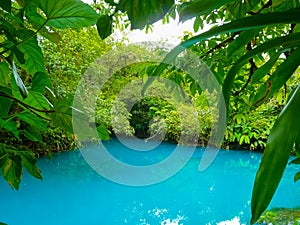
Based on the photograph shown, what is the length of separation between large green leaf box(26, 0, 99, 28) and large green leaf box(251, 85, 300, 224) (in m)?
0.20

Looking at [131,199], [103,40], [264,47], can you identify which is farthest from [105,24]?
[131,199]

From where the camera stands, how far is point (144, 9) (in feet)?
0.85

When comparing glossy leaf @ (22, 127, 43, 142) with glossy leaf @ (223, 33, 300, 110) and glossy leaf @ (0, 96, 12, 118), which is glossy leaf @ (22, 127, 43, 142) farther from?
glossy leaf @ (223, 33, 300, 110)

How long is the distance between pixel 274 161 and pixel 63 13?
0.21m

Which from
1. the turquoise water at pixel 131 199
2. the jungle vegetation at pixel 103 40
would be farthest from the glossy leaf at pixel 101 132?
the turquoise water at pixel 131 199

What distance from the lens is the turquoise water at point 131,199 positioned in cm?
291

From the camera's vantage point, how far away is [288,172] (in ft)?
16.0

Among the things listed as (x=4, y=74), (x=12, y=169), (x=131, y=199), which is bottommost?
(x=131, y=199)

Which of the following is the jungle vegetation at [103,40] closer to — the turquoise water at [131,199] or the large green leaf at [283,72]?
the large green leaf at [283,72]

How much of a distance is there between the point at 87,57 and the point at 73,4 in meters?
4.69

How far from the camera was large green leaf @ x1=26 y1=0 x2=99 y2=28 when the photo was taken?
25 centimetres

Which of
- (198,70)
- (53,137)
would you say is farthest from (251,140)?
(198,70)

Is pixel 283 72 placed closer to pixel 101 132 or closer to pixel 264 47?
pixel 264 47

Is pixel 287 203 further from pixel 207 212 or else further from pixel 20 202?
pixel 20 202
